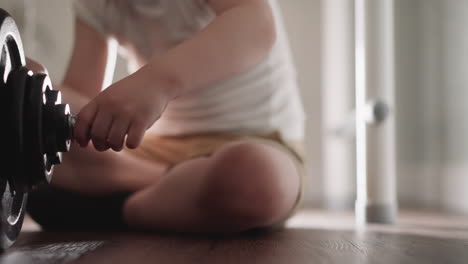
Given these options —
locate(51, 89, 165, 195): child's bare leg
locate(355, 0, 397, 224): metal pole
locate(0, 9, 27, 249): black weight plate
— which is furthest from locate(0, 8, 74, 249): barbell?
locate(355, 0, 397, 224): metal pole

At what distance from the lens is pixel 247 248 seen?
50 cm

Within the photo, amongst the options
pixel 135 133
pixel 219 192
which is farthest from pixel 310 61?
pixel 135 133

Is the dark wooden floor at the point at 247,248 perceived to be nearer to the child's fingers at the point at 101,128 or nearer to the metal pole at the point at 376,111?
the child's fingers at the point at 101,128

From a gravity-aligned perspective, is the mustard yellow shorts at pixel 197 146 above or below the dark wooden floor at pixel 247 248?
above

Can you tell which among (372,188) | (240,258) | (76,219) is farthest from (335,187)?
(240,258)

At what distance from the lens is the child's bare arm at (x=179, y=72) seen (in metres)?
0.43

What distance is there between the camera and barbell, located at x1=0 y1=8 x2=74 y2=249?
1.27 ft

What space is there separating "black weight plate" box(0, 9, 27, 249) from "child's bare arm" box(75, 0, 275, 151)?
5 cm

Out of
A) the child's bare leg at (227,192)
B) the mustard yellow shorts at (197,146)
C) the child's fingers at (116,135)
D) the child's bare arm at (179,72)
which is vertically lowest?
the child's bare leg at (227,192)

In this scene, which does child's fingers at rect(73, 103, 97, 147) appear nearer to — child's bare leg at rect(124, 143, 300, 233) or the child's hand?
the child's hand

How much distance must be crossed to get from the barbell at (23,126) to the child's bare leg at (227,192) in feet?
0.64

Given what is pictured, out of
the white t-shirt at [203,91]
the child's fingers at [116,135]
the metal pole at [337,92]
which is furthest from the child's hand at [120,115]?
the metal pole at [337,92]

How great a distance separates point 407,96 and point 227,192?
0.92 meters

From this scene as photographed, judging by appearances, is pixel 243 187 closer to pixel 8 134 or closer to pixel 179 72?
pixel 179 72
